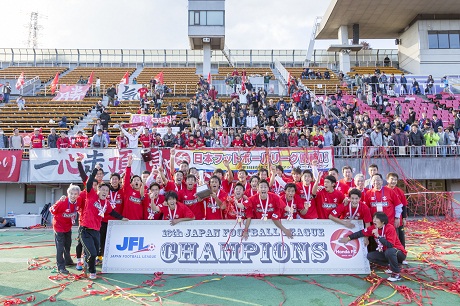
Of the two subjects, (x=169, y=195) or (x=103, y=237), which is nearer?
(x=169, y=195)

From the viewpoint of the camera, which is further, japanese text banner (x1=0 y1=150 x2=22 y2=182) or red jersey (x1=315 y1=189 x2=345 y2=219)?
japanese text banner (x1=0 y1=150 x2=22 y2=182)

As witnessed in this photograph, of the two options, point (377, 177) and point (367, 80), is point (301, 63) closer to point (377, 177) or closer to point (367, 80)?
point (367, 80)

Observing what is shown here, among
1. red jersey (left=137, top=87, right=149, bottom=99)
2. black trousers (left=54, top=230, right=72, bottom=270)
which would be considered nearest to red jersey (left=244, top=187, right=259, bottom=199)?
black trousers (left=54, top=230, right=72, bottom=270)

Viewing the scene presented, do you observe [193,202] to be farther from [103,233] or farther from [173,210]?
[103,233]

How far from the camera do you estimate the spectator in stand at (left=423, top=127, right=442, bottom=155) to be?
14117 mm

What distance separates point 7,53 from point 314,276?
128 ft

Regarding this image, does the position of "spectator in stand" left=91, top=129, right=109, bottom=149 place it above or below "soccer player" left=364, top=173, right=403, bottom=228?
above

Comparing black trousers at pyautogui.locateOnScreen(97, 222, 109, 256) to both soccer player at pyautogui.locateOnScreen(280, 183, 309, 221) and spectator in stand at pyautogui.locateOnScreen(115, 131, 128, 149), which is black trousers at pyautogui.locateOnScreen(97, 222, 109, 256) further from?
spectator in stand at pyautogui.locateOnScreen(115, 131, 128, 149)

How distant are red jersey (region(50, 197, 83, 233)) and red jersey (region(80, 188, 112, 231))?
251 mm

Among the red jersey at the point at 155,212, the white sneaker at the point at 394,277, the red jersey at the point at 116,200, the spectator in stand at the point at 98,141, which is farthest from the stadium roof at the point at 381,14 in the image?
the white sneaker at the point at 394,277

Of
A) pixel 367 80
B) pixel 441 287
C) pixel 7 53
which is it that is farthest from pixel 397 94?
pixel 7 53

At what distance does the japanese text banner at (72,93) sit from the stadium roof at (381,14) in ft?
60.7

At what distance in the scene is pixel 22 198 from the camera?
1512cm

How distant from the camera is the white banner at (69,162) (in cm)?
1360
